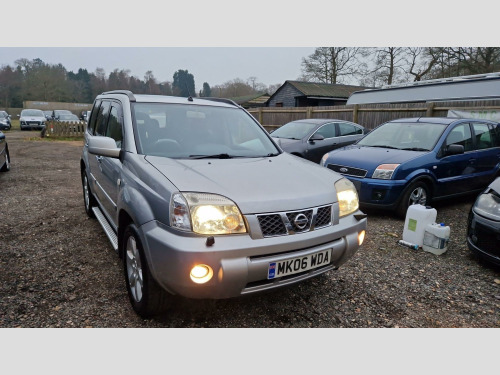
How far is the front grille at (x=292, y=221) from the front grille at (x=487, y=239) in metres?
2.19

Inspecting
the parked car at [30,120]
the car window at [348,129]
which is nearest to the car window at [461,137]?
the car window at [348,129]

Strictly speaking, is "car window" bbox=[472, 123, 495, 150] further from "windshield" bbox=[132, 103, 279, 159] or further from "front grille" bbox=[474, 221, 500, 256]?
"windshield" bbox=[132, 103, 279, 159]

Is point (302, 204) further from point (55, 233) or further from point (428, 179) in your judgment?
point (428, 179)

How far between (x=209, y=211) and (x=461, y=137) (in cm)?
564

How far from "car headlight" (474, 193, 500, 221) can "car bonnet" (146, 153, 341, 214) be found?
1.93 metres

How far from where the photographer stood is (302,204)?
2.43m

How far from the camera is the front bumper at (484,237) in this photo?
3.53 m

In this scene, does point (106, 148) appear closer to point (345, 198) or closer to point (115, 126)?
point (115, 126)

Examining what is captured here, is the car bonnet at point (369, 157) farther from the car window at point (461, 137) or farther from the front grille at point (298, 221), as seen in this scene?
the front grille at point (298, 221)

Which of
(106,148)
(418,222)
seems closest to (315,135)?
(418,222)

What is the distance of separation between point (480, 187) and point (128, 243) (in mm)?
6474

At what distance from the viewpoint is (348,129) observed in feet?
31.3

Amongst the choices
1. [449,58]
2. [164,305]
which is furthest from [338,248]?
[449,58]

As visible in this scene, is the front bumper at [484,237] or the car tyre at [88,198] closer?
the front bumper at [484,237]
